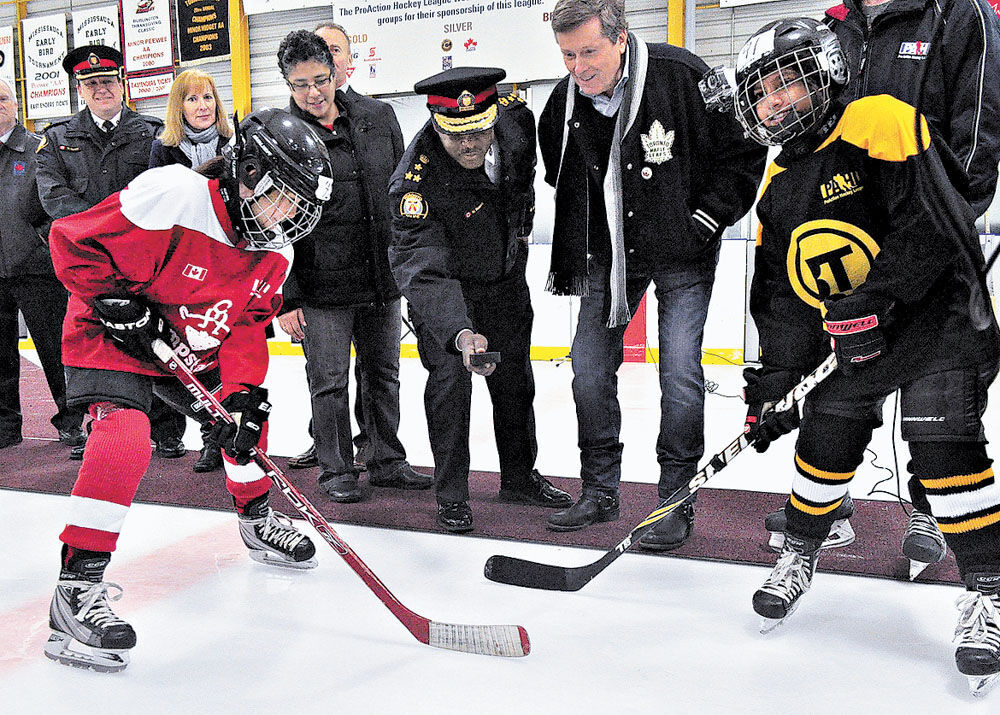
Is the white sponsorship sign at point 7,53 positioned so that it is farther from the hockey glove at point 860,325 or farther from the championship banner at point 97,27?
the hockey glove at point 860,325

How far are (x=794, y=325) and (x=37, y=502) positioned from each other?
2399 millimetres

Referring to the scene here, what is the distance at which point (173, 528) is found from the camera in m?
2.60

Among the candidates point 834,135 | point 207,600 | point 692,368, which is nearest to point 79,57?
point 207,600

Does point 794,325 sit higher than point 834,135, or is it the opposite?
point 834,135

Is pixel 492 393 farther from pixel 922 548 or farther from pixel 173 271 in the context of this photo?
pixel 922 548

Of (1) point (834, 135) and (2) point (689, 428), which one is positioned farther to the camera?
(2) point (689, 428)

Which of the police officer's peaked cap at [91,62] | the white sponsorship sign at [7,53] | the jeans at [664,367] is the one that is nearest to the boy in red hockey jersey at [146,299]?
the jeans at [664,367]

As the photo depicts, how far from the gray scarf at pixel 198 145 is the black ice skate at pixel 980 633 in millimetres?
2644

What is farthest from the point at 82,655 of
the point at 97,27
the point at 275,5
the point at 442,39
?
the point at 97,27

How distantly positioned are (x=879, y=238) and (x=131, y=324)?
4.94 feet

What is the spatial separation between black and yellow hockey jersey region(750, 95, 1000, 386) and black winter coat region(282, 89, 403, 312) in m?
1.39

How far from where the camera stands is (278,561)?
230cm

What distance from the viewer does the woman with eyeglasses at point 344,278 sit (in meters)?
2.85

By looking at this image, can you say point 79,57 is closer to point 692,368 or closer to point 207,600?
point 207,600
